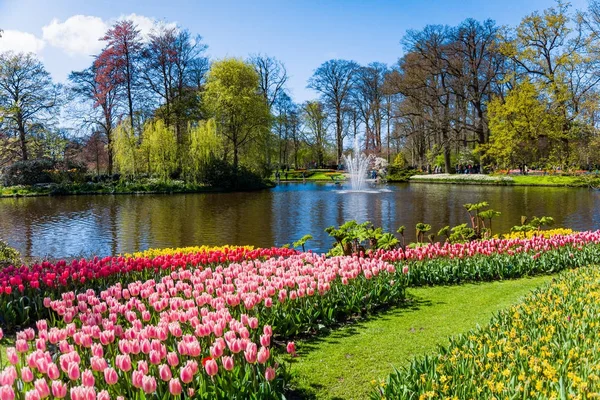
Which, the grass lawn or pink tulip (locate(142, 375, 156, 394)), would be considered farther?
the grass lawn

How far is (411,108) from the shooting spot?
44.0 m

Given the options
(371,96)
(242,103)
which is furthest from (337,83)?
(242,103)

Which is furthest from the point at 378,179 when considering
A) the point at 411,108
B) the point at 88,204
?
the point at 88,204

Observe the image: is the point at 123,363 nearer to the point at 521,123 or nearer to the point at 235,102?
the point at 521,123

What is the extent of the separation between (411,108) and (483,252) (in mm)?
37736

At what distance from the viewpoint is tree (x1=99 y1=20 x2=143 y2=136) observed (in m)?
36.5

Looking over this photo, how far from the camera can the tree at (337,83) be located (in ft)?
177

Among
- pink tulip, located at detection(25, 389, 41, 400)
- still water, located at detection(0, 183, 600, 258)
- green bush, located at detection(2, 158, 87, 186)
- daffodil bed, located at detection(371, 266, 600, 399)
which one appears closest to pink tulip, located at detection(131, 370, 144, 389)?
pink tulip, located at detection(25, 389, 41, 400)

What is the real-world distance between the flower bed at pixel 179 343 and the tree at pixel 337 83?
165 ft

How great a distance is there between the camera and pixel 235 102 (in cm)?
3669

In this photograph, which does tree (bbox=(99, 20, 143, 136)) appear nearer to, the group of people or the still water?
the still water

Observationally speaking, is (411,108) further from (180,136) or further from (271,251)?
(271,251)

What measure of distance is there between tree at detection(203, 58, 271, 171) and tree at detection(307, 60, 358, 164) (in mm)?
17574

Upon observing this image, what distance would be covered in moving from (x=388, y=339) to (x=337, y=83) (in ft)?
171
